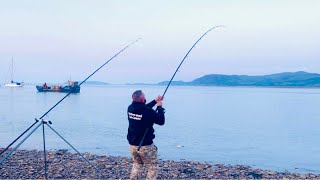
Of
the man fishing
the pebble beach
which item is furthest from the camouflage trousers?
the pebble beach

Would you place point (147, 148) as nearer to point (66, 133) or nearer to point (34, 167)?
point (34, 167)

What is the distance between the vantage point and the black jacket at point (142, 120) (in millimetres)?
6793

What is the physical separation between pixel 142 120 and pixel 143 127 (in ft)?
0.44

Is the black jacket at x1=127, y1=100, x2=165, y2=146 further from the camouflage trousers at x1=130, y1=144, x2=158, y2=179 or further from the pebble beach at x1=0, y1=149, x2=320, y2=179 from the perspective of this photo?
the pebble beach at x1=0, y1=149, x2=320, y2=179

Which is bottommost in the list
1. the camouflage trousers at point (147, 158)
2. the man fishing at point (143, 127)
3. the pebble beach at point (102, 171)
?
the pebble beach at point (102, 171)

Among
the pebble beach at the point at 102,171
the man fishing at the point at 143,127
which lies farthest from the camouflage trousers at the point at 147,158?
the pebble beach at the point at 102,171

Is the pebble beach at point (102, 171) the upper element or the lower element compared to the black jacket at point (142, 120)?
lower

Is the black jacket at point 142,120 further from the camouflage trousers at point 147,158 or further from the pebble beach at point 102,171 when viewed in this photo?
the pebble beach at point 102,171

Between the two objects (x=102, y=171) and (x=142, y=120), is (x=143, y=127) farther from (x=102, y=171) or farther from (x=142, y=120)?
(x=102, y=171)

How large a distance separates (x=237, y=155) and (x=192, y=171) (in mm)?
6532

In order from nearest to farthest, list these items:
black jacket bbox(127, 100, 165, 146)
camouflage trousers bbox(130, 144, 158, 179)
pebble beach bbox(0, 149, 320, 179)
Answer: black jacket bbox(127, 100, 165, 146)
camouflage trousers bbox(130, 144, 158, 179)
pebble beach bbox(0, 149, 320, 179)

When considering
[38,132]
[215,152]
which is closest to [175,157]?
[215,152]

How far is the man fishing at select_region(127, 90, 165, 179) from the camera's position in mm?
6812

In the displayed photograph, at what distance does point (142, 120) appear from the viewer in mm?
6840
